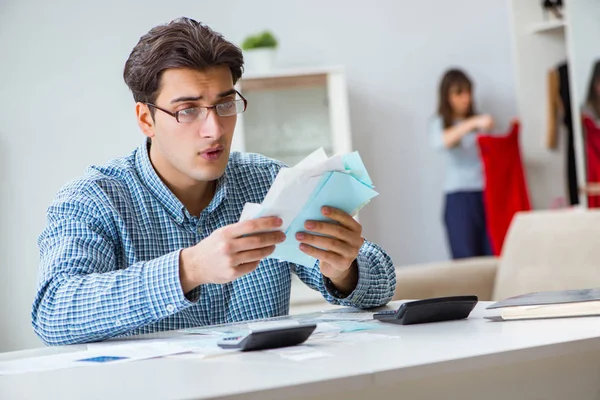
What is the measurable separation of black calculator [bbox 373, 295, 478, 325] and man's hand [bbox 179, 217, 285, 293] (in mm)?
214

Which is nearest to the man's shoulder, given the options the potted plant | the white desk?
the white desk

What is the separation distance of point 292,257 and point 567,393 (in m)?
0.45

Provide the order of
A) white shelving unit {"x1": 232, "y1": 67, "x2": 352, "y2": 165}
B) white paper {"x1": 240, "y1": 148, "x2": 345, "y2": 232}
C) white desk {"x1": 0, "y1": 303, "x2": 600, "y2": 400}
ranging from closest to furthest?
1. white desk {"x1": 0, "y1": 303, "x2": 600, "y2": 400}
2. white paper {"x1": 240, "y1": 148, "x2": 345, "y2": 232}
3. white shelving unit {"x1": 232, "y1": 67, "x2": 352, "y2": 165}

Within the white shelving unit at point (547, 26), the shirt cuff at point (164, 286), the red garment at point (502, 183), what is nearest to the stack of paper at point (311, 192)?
the shirt cuff at point (164, 286)

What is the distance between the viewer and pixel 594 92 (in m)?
4.22

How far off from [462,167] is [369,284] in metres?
3.39

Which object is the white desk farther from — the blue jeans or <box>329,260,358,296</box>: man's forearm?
the blue jeans

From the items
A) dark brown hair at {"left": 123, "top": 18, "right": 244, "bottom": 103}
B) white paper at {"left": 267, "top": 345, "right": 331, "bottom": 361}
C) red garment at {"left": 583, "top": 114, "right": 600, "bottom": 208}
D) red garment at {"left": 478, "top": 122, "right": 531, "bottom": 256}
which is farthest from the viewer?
red garment at {"left": 478, "top": 122, "right": 531, "bottom": 256}

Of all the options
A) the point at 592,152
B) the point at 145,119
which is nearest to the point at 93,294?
the point at 145,119

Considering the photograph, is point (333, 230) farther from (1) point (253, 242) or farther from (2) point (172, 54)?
(2) point (172, 54)

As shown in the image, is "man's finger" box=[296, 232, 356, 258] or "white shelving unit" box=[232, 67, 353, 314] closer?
"man's finger" box=[296, 232, 356, 258]

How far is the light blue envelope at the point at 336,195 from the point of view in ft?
3.83

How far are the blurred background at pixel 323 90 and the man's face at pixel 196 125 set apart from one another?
2.69 metres

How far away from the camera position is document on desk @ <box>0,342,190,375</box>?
3.40ft
